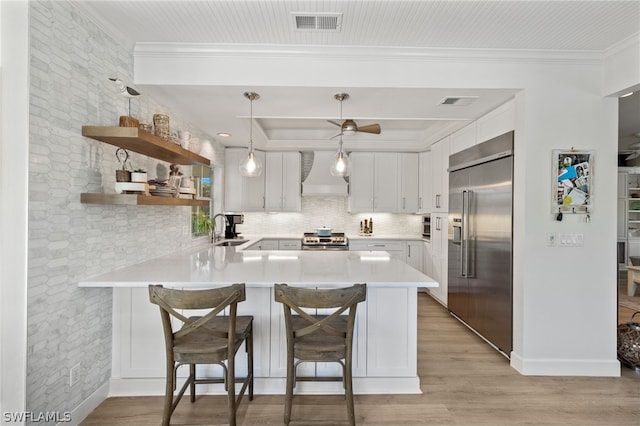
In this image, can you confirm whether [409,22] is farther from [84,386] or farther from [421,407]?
[84,386]

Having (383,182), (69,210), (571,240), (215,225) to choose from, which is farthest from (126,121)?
(383,182)

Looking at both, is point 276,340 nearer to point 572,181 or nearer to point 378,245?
point 572,181

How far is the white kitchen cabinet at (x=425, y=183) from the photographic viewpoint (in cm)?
487

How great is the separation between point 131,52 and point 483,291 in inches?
154

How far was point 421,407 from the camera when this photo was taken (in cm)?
217

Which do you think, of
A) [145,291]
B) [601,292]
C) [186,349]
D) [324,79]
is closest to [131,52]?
[324,79]

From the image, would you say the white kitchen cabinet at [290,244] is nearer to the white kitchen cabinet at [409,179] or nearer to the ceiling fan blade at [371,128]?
the white kitchen cabinet at [409,179]

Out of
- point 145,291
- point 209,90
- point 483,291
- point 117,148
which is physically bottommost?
point 483,291

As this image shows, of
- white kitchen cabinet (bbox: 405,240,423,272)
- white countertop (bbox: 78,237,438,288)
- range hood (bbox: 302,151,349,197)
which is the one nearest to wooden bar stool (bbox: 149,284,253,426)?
white countertop (bbox: 78,237,438,288)

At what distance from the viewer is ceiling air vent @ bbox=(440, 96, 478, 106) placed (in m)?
2.84

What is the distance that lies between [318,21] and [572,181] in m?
2.45

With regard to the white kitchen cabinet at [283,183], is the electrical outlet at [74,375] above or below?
below

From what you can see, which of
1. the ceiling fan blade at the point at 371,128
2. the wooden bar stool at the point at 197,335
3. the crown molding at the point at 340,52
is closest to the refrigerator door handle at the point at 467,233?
the ceiling fan blade at the point at 371,128

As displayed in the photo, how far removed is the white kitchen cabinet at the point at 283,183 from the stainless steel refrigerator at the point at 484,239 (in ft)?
8.18
